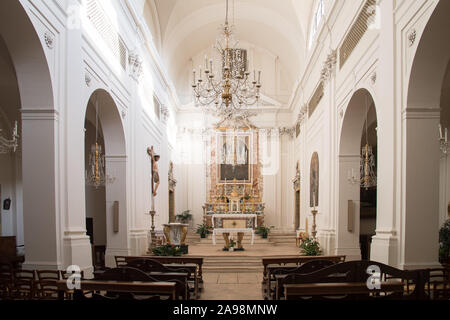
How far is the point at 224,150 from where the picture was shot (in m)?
21.4

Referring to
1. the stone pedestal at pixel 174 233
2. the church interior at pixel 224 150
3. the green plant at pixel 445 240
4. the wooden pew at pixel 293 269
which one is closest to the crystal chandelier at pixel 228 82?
the church interior at pixel 224 150

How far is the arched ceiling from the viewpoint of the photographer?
15.8 metres

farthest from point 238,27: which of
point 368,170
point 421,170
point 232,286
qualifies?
point 421,170

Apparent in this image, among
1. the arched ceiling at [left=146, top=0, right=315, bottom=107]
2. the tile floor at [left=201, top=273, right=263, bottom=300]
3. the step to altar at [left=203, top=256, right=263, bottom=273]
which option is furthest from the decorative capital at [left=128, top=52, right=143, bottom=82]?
the tile floor at [left=201, top=273, right=263, bottom=300]

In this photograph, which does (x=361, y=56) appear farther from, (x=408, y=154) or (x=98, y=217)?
(x=98, y=217)

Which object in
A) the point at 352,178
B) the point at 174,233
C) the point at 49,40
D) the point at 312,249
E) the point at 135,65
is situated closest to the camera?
the point at 49,40

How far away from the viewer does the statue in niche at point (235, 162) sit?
21.3m

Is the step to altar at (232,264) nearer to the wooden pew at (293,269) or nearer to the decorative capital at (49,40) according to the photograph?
the wooden pew at (293,269)

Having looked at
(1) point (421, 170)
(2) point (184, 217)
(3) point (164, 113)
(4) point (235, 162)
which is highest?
(3) point (164, 113)

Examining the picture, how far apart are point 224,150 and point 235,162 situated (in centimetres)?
86

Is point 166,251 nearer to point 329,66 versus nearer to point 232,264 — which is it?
point 232,264

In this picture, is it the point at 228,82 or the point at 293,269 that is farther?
the point at 228,82
